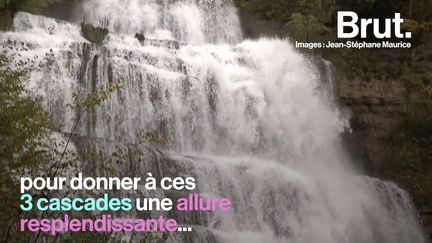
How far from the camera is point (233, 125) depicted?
62.6 ft

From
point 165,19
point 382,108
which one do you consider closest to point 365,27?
point 382,108

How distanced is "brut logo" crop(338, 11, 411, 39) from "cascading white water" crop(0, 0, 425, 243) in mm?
2186

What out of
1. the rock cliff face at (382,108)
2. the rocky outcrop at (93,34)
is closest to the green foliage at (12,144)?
the rocky outcrop at (93,34)

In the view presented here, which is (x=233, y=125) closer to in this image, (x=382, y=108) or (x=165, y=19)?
(x=382, y=108)

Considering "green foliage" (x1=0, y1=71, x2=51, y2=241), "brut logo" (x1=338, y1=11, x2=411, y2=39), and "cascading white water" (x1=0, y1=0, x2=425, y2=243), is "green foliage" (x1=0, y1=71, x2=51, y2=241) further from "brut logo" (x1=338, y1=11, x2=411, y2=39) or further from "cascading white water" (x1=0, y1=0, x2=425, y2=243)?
"brut logo" (x1=338, y1=11, x2=411, y2=39)

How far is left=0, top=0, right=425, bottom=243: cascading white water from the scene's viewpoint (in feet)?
50.9

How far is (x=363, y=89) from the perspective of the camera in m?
21.8

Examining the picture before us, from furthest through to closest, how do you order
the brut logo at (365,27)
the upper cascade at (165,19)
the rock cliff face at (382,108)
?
1. the upper cascade at (165,19)
2. the brut logo at (365,27)
3. the rock cliff face at (382,108)

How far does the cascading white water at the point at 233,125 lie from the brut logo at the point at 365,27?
7.17 ft

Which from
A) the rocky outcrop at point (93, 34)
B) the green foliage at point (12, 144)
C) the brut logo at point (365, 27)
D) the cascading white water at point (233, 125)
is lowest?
the green foliage at point (12, 144)

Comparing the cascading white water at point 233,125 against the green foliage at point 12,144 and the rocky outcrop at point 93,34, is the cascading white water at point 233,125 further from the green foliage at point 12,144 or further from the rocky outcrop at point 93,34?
the green foliage at point 12,144

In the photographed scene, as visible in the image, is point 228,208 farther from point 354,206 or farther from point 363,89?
point 363,89

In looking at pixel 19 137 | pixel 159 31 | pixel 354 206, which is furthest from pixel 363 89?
pixel 19 137

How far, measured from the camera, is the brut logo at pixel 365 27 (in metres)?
22.6
